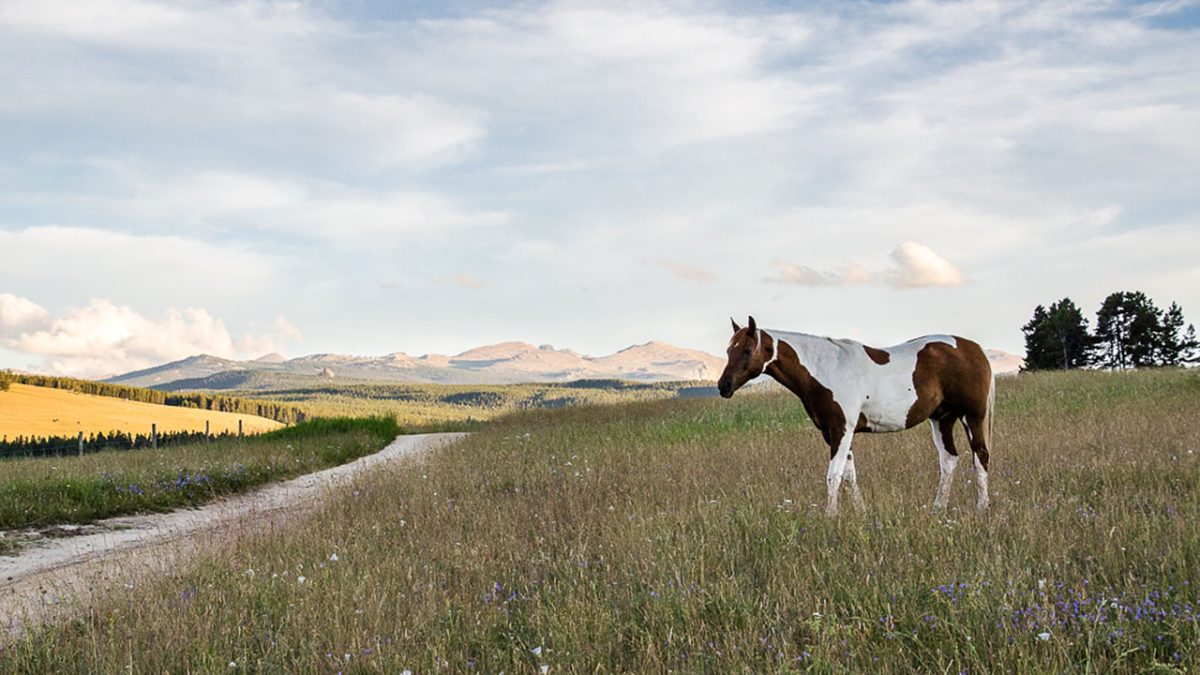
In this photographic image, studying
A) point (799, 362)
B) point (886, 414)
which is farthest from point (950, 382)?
point (799, 362)

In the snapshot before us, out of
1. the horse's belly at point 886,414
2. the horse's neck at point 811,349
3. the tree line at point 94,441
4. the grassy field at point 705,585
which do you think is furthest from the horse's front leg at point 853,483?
the tree line at point 94,441

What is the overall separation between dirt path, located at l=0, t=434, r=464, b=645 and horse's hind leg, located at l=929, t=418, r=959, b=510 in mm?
8302

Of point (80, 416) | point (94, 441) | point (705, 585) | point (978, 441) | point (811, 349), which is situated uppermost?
point (811, 349)

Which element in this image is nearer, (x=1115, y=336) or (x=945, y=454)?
(x=945, y=454)

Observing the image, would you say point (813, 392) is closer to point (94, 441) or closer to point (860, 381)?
point (860, 381)

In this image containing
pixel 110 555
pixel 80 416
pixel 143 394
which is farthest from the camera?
pixel 143 394

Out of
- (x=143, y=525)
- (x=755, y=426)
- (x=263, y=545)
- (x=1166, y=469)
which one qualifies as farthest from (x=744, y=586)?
(x=755, y=426)

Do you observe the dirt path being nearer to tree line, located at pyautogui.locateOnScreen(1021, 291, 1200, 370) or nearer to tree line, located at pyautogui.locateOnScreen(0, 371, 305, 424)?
tree line, located at pyautogui.locateOnScreen(1021, 291, 1200, 370)

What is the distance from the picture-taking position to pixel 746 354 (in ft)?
27.3

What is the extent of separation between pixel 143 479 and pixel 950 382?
51.6 ft

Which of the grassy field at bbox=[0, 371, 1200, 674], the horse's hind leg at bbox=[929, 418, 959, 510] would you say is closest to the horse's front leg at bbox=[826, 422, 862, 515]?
the grassy field at bbox=[0, 371, 1200, 674]

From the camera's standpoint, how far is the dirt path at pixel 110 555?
23.8ft

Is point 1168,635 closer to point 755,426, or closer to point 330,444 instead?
point 755,426

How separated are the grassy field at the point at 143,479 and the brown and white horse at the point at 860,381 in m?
10.9
